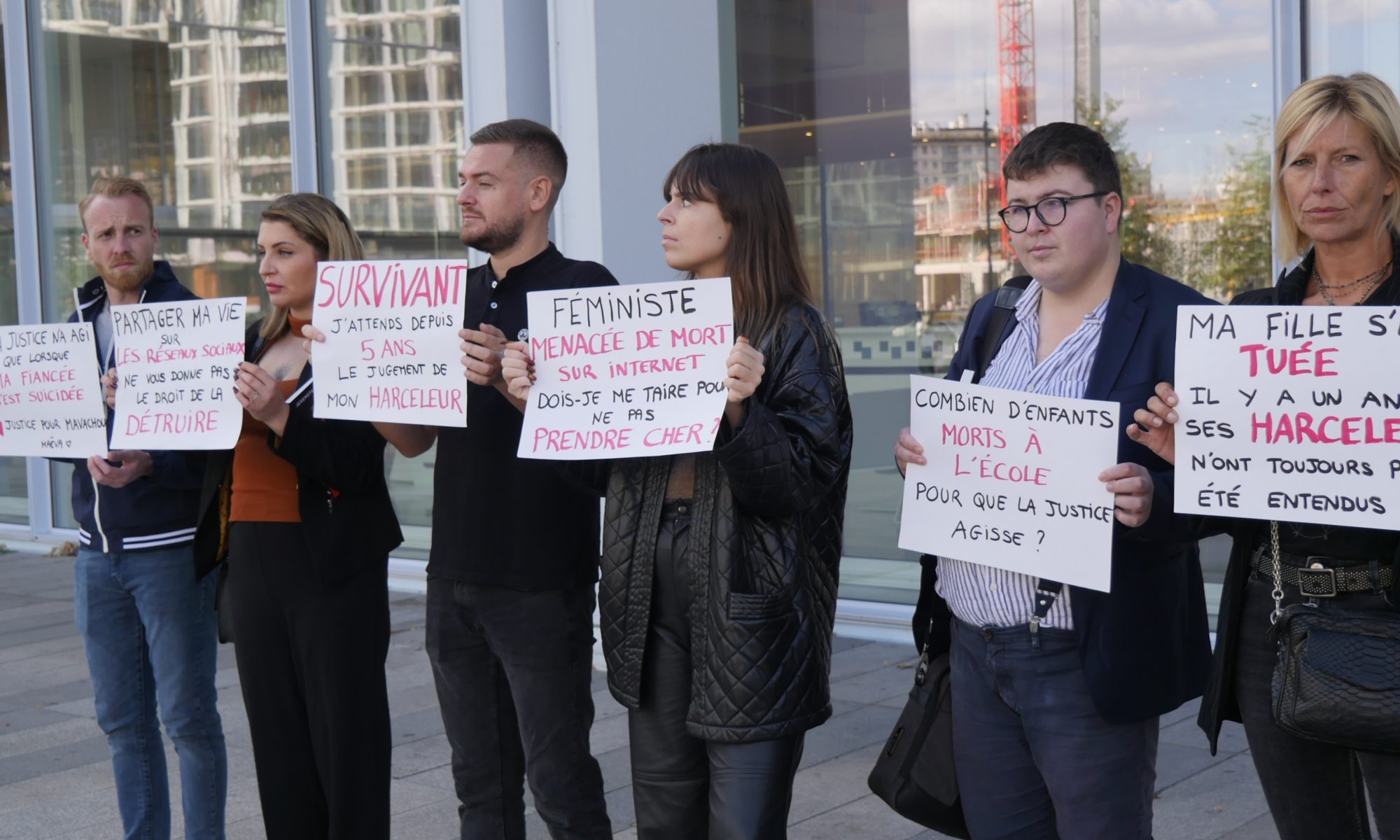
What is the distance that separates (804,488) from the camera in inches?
117

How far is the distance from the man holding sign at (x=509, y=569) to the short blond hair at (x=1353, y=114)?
1.62 metres

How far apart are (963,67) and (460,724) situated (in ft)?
17.1

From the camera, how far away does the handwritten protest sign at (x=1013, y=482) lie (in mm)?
2654

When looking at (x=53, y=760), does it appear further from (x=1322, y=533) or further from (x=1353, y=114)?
(x=1353, y=114)

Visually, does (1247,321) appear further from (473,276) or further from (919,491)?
(473,276)

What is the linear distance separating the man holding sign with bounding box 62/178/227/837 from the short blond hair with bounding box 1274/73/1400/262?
3046 mm

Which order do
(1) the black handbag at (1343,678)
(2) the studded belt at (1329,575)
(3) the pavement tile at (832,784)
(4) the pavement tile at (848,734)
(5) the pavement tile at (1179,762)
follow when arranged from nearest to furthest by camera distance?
(1) the black handbag at (1343,678)
(2) the studded belt at (1329,575)
(3) the pavement tile at (832,784)
(5) the pavement tile at (1179,762)
(4) the pavement tile at (848,734)

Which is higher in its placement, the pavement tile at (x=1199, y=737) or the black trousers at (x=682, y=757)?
the black trousers at (x=682, y=757)

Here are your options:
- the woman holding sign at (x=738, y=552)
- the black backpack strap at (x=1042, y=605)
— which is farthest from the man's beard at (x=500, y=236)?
the black backpack strap at (x=1042, y=605)

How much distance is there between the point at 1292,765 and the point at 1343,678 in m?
0.28

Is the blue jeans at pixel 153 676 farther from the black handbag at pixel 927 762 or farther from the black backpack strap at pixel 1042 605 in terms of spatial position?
the black backpack strap at pixel 1042 605

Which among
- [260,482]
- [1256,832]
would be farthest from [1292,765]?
[260,482]

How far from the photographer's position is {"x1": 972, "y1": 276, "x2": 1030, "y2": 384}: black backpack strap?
9.72 ft

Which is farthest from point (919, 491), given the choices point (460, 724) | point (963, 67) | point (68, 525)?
point (68, 525)
